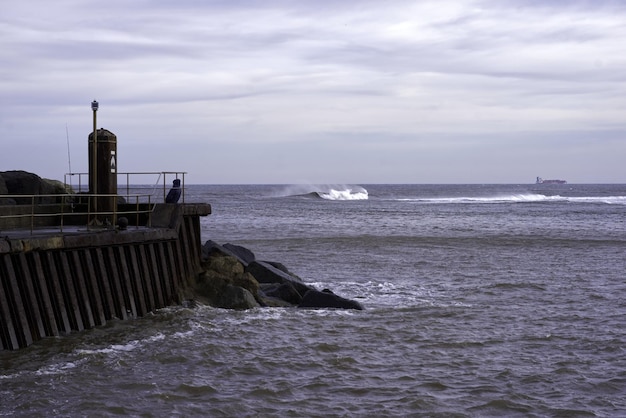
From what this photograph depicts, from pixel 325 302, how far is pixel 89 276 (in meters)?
5.50

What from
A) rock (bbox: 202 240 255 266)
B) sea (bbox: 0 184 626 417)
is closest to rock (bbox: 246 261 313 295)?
rock (bbox: 202 240 255 266)

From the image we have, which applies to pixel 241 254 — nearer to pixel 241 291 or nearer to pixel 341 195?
pixel 241 291

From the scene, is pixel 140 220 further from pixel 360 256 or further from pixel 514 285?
pixel 360 256

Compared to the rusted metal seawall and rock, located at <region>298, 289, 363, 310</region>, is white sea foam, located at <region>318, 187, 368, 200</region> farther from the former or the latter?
the rusted metal seawall

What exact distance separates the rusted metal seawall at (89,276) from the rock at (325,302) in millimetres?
2735

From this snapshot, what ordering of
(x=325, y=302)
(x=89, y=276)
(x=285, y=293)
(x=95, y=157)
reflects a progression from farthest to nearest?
1. (x=285, y=293)
2. (x=95, y=157)
3. (x=325, y=302)
4. (x=89, y=276)

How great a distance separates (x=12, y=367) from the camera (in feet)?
38.8

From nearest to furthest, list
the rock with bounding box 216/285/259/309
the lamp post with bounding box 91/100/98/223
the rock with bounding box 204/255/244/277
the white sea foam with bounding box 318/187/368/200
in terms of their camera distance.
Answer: the rock with bounding box 216/285/259/309 < the lamp post with bounding box 91/100/98/223 < the rock with bounding box 204/255/244/277 < the white sea foam with bounding box 318/187/368/200

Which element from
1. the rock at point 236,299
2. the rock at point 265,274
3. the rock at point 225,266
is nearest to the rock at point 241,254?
the rock at point 265,274

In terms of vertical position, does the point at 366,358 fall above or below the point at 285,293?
below

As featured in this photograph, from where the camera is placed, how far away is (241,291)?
17562mm

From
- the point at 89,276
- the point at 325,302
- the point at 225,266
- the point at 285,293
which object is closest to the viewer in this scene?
the point at 89,276

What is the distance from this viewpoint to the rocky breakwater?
1758 cm

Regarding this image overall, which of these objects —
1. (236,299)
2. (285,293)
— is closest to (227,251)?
(285,293)
